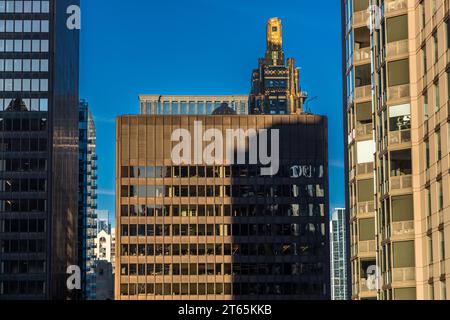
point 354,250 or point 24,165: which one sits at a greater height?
point 24,165

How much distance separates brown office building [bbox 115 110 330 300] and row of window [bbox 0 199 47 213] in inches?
594

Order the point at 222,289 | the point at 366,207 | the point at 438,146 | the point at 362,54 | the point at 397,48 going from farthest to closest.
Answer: the point at 222,289 → the point at 362,54 → the point at 366,207 → the point at 397,48 → the point at 438,146

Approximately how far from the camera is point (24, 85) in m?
158

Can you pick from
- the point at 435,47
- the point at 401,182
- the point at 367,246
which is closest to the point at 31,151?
the point at 367,246

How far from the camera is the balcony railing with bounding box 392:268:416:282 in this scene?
42.7 metres

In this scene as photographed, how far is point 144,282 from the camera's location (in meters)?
144

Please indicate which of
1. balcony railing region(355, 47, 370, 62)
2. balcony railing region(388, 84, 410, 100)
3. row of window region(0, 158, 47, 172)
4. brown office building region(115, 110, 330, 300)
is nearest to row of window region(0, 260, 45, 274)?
row of window region(0, 158, 47, 172)

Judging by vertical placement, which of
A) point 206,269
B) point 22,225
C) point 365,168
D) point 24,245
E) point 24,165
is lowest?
point 206,269

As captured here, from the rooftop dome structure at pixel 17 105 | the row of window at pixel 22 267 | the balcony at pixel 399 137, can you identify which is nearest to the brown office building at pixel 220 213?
the row of window at pixel 22 267

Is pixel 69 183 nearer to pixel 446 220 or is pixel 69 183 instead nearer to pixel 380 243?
pixel 380 243

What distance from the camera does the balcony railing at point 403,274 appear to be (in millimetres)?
42719

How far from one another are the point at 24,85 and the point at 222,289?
156 feet

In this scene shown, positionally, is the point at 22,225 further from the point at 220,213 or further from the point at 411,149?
the point at 411,149

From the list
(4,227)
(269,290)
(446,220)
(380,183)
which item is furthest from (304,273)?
(446,220)
